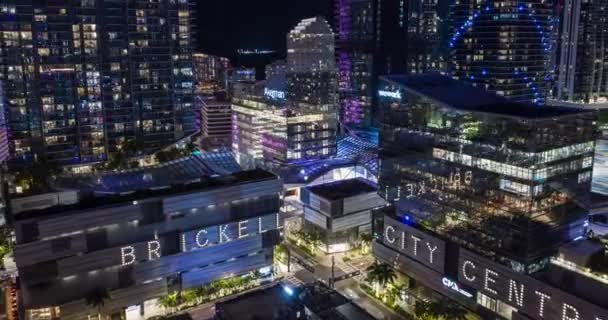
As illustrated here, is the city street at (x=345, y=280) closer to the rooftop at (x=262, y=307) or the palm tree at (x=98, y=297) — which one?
the rooftop at (x=262, y=307)

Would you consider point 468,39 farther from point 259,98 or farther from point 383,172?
point 383,172

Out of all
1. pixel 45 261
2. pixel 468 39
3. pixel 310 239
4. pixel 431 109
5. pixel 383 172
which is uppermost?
pixel 468 39

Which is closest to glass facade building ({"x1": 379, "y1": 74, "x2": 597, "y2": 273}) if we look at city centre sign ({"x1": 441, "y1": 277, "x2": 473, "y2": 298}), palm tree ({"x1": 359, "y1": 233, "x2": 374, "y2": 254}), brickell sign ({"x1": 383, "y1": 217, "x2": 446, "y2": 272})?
brickell sign ({"x1": 383, "y1": 217, "x2": 446, "y2": 272})

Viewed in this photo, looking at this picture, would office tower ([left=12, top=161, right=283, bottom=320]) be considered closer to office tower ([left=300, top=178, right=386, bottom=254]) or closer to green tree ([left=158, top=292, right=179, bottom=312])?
green tree ([left=158, top=292, right=179, bottom=312])

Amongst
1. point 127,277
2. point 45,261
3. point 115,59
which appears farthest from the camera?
point 115,59

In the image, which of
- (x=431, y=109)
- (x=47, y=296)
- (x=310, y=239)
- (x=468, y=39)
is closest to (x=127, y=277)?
(x=47, y=296)
